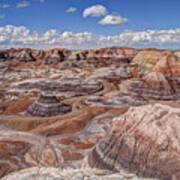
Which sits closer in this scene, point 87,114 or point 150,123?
point 150,123

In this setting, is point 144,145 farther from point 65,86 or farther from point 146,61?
point 146,61

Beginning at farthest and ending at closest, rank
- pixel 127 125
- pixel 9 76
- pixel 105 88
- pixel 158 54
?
pixel 158 54, pixel 9 76, pixel 105 88, pixel 127 125

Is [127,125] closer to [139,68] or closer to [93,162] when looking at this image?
[93,162]

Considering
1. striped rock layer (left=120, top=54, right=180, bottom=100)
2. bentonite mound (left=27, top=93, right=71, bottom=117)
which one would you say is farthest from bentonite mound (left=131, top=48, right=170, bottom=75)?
bentonite mound (left=27, top=93, right=71, bottom=117)

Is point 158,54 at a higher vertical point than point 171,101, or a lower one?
higher

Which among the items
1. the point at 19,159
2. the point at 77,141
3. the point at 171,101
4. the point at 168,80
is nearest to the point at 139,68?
the point at 168,80

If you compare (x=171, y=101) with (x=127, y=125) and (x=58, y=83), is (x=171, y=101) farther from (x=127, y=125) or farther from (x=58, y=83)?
(x=127, y=125)

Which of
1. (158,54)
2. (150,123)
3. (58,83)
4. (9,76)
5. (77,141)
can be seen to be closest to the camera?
(150,123)

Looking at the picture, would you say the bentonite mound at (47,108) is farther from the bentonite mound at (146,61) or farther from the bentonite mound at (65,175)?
the bentonite mound at (146,61)

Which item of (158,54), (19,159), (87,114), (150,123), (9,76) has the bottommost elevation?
(19,159)
